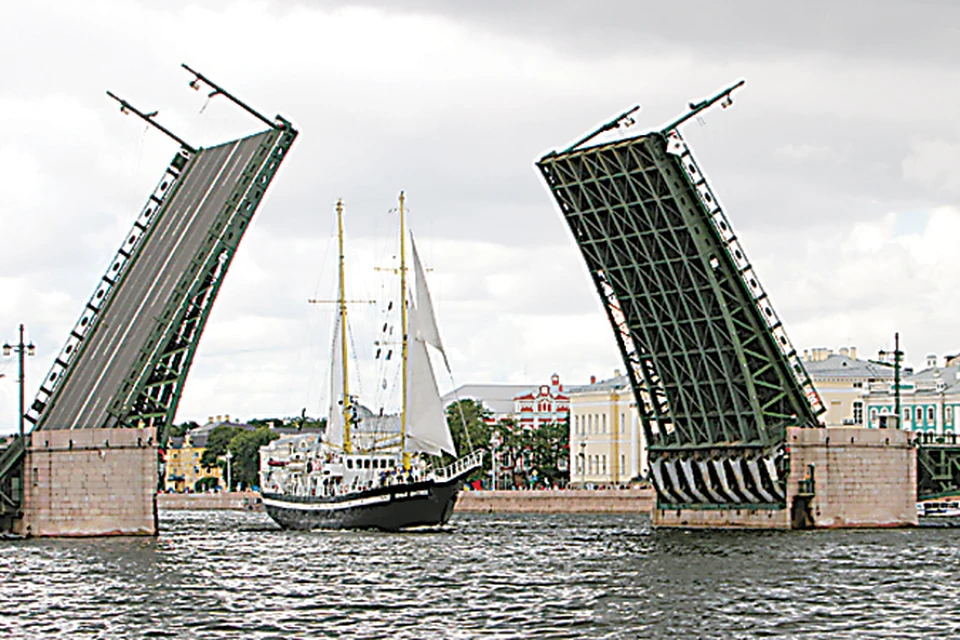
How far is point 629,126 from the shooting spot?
137 feet

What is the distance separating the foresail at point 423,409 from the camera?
53844mm

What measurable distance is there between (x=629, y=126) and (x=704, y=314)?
16.7ft

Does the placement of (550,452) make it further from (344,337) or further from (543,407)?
(344,337)

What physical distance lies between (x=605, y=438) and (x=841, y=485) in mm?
51195

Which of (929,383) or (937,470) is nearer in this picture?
(937,470)

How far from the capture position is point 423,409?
5397cm

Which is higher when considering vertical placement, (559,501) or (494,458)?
(494,458)

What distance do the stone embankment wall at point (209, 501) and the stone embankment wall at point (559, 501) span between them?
24.4 m

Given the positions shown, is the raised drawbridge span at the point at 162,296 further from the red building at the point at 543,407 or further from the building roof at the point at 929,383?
the red building at the point at 543,407

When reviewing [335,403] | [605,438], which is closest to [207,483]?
[605,438]

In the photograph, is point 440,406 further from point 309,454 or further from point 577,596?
point 577,596

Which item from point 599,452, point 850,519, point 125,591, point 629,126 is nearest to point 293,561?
point 125,591

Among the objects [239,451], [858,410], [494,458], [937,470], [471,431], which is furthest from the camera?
[239,451]

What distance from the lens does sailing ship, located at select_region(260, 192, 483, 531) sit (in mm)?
53812
